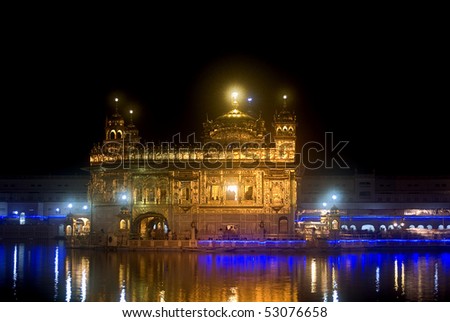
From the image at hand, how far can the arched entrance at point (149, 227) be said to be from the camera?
187ft

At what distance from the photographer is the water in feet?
101

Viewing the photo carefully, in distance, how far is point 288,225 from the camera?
56688 millimetres

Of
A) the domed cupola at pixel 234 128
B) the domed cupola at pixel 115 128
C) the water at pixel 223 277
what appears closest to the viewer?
the water at pixel 223 277

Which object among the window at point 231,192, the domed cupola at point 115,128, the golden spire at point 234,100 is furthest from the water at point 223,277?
the golden spire at point 234,100

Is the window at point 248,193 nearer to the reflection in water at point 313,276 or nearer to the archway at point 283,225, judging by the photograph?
the archway at point 283,225

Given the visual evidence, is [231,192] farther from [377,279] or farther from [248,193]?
[377,279]

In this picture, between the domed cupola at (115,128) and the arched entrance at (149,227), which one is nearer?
the arched entrance at (149,227)

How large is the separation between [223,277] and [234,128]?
23.9 m

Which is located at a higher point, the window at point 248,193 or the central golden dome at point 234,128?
the central golden dome at point 234,128

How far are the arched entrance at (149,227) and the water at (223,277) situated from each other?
6948 mm

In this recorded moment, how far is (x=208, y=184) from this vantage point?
188 feet

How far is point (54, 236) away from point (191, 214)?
68.6ft

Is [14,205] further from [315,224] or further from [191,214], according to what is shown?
[315,224]

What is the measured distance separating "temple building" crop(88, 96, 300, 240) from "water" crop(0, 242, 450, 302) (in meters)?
7.35
